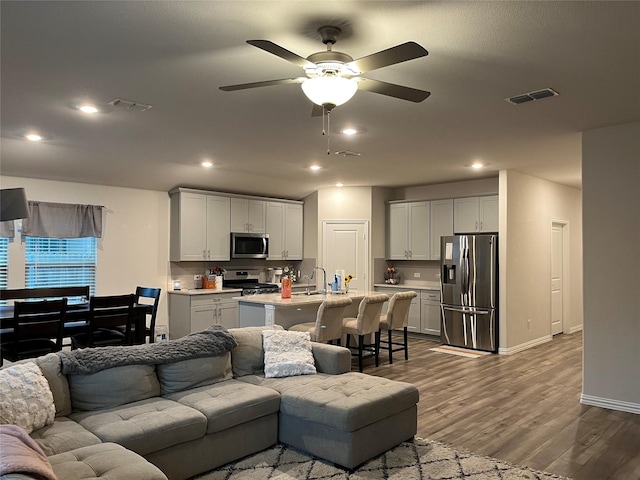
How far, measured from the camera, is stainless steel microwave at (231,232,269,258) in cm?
807

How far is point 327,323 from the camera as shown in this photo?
17.3 feet

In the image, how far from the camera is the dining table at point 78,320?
14.3ft

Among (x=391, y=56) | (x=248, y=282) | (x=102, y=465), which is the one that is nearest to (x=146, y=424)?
(x=102, y=465)

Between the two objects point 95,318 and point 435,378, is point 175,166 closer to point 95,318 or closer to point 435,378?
point 95,318

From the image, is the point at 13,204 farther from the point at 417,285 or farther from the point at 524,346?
the point at 524,346

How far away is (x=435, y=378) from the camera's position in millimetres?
5504

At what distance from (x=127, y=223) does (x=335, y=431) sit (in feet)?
17.0

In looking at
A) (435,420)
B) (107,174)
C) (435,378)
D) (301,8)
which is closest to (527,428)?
(435,420)

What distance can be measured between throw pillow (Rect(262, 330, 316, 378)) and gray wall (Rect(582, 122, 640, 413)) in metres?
2.65

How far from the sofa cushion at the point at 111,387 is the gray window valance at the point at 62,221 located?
3.95 metres

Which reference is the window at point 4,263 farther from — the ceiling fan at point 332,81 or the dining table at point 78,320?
the ceiling fan at point 332,81

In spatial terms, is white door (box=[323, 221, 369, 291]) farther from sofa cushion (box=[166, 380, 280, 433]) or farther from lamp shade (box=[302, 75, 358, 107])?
lamp shade (box=[302, 75, 358, 107])

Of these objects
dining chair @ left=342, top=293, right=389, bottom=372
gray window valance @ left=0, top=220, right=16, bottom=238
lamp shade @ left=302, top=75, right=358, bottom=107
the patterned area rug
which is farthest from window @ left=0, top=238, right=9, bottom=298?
lamp shade @ left=302, top=75, right=358, bottom=107

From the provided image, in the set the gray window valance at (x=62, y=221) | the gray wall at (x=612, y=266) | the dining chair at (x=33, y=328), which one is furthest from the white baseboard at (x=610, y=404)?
the gray window valance at (x=62, y=221)
